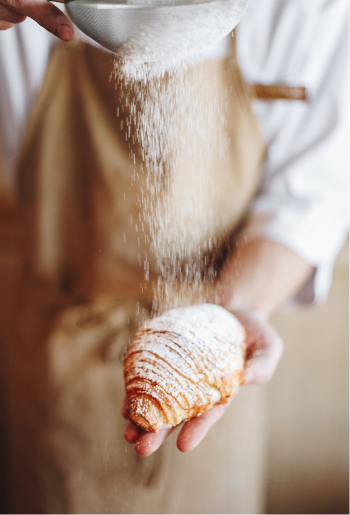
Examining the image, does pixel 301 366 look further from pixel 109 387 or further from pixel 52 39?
pixel 52 39

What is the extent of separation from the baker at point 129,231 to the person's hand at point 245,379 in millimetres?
38

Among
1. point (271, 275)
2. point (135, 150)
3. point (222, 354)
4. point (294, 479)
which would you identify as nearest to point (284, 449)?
point (294, 479)

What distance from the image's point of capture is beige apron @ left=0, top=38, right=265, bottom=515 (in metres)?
0.70

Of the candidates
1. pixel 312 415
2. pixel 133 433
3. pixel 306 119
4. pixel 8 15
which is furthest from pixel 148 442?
pixel 312 415

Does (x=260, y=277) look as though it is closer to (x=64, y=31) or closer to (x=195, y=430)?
(x=195, y=430)

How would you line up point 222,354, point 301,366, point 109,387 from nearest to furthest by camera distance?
point 222,354 → point 109,387 → point 301,366

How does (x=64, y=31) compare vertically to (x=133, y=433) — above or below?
above

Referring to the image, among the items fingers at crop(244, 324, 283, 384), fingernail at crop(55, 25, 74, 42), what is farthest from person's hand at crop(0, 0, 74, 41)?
fingers at crop(244, 324, 283, 384)

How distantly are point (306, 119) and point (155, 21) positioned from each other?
0.44 m

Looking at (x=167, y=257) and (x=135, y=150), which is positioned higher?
(x=135, y=150)

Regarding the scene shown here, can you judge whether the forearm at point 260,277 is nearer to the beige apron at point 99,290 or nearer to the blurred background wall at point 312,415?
the beige apron at point 99,290

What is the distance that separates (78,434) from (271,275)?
1.38 feet

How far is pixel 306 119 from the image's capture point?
2.55 feet

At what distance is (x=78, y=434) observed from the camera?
0.71 metres
